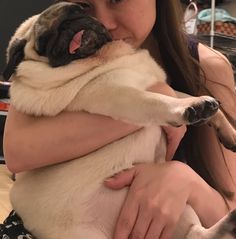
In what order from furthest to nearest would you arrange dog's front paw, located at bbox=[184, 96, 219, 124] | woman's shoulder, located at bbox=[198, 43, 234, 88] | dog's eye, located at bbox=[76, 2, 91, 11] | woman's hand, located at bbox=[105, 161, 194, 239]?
woman's shoulder, located at bbox=[198, 43, 234, 88] < dog's eye, located at bbox=[76, 2, 91, 11] < woman's hand, located at bbox=[105, 161, 194, 239] < dog's front paw, located at bbox=[184, 96, 219, 124]

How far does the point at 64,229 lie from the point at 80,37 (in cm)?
37

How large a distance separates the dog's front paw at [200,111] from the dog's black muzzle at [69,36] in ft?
0.86

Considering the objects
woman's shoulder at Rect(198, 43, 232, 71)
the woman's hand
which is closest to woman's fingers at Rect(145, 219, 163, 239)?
the woman's hand

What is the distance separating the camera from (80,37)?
940 mm

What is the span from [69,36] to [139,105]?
8.5 inches

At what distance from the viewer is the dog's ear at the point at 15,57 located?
103cm

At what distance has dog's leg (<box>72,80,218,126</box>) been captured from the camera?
802 mm

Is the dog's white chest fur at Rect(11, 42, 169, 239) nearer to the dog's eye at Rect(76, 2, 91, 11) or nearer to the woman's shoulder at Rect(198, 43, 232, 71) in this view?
the dog's eye at Rect(76, 2, 91, 11)

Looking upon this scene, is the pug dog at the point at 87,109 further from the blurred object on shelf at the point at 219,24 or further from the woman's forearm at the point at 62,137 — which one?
the blurred object on shelf at the point at 219,24

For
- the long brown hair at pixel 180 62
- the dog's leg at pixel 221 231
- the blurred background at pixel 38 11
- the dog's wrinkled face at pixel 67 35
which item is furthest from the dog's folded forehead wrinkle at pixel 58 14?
the blurred background at pixel 38 11

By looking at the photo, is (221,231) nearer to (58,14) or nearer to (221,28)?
(58,14)

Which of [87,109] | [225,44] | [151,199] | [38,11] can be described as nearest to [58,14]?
[87,109]

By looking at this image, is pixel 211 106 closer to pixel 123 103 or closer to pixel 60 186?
pixel 123 103

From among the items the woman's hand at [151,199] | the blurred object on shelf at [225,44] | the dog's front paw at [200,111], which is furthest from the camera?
the blurred object on shelf at [225,44]
